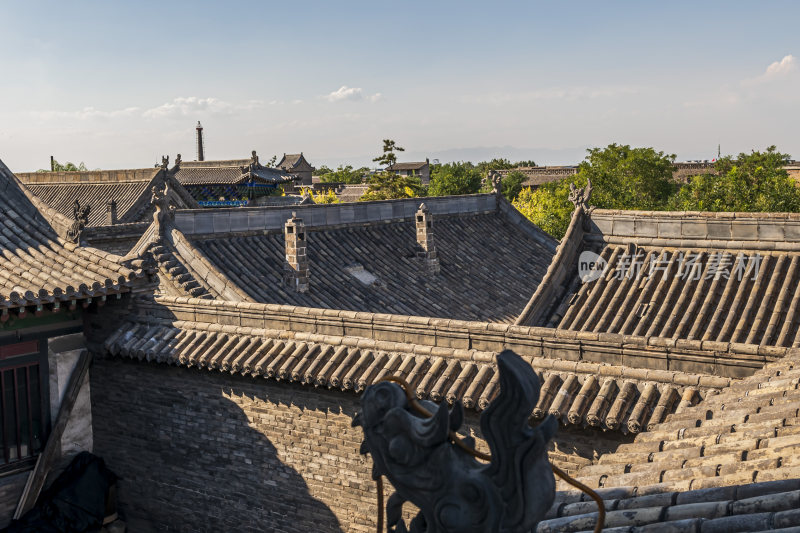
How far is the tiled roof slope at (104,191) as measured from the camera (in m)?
31.1

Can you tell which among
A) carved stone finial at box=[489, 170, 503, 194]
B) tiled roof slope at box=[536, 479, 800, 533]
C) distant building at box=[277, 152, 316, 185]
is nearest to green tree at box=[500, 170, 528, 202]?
distant building at box=[277, 152, 316, 185]

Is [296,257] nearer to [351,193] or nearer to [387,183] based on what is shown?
[387,183]

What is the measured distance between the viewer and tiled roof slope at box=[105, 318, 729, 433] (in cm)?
697

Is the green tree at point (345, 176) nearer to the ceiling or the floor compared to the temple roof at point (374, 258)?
nearer to the ceiling

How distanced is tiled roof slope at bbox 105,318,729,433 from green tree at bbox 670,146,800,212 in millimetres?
24583

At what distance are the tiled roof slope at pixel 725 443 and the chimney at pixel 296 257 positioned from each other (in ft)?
28.5

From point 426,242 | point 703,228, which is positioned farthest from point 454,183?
point 703,228

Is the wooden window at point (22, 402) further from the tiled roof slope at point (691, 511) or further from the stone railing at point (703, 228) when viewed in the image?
the stone railing at point (703, 228)

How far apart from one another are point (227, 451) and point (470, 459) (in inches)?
294

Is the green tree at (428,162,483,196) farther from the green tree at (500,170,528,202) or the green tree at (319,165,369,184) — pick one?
the green tree at (319,165,369,184)

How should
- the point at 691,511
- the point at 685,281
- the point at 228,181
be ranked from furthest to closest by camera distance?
the point at 228,181, the point at 685,281, the point at 691,511

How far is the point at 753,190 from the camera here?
30.3 meters

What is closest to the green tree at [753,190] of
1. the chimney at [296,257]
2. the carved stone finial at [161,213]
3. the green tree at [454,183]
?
the chimney at [296,257]

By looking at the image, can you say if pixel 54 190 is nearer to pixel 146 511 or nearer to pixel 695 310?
pixel 146 511
